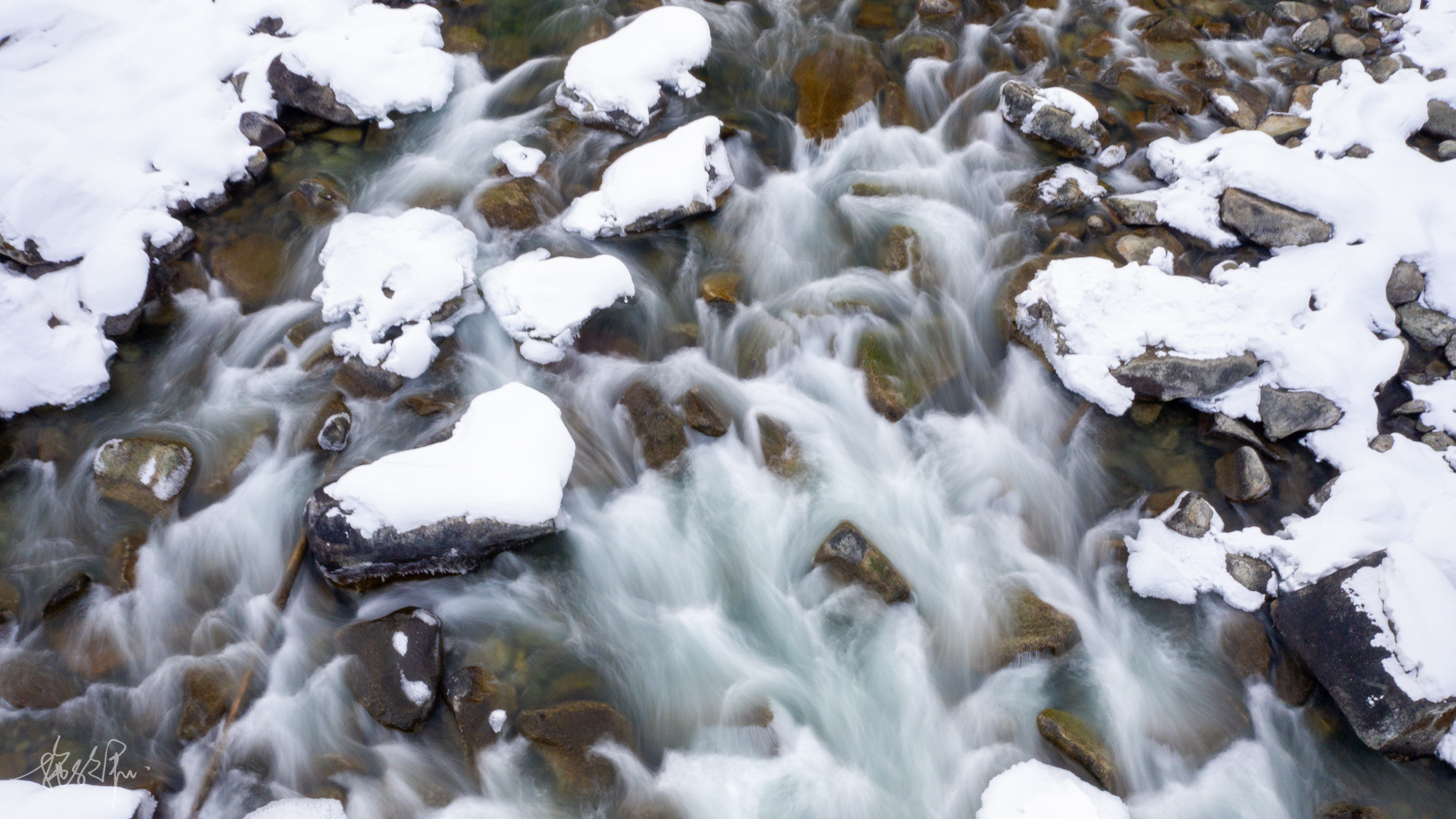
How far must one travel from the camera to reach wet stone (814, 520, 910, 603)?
174 inches

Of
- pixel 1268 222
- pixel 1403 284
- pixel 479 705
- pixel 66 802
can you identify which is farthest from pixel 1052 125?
pixel 66 802

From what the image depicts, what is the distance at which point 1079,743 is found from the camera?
13.0ft

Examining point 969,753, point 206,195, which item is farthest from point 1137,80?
point 206,195

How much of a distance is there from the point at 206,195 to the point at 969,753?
22.9 feet

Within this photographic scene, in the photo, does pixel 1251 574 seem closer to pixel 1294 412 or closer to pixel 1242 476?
pixel 1242 476

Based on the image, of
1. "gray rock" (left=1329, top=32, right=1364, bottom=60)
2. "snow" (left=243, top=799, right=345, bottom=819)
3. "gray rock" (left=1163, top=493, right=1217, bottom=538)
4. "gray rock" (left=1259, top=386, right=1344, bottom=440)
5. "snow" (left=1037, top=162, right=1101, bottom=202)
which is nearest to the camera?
"snow" (left=243, top=799, right=345, bottom=819)

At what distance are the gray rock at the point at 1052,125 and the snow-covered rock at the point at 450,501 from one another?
5.24 meters

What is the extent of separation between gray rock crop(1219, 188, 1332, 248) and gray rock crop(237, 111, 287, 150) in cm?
796

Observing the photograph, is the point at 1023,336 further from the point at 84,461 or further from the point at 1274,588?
the point at 84,461

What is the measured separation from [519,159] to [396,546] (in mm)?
3699

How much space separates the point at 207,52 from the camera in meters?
6.27

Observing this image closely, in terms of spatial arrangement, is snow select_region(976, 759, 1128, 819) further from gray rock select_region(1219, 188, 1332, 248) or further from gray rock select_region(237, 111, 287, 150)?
gray rock select_region(237, 111, 287, 150)
